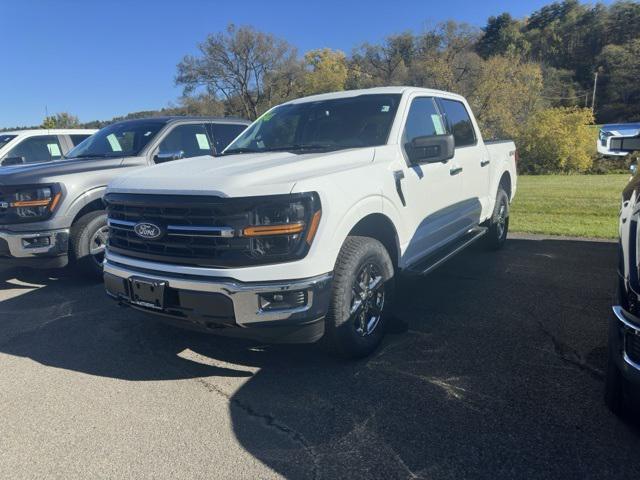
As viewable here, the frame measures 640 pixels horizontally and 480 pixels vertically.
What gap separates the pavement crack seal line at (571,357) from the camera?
3.28 metres

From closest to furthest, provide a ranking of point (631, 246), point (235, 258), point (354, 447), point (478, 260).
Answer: point (631, 246) < point (354, 447) < point (235, 258) < point (478, 260)

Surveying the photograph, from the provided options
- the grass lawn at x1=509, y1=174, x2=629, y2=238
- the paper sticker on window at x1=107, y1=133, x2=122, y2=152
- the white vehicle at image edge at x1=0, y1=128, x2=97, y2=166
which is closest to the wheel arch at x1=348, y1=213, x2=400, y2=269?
the paper sticker on window at x1=107, y1=133, x2=122, y2=152

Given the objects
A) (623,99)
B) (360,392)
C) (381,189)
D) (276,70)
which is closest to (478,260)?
(381,189)

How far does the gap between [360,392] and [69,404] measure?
1904 mm

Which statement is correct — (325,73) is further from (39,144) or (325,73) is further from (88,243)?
(88,243)

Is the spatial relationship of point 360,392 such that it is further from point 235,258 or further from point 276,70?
point 276,70

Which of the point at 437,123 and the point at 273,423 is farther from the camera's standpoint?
the point at 437,123

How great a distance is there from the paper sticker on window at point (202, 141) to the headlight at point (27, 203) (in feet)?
7.54

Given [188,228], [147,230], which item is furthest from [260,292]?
[147,230]

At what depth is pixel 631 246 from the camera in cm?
234

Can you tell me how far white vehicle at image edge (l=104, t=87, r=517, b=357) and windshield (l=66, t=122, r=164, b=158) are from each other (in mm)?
2537

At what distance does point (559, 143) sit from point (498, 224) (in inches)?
855

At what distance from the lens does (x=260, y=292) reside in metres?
2.89

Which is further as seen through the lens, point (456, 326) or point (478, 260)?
A: point (478, 260)
